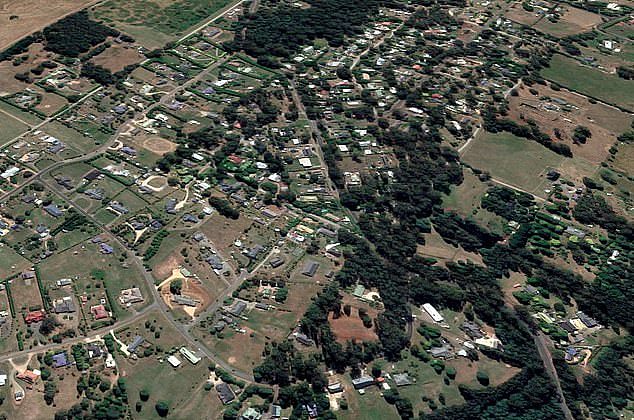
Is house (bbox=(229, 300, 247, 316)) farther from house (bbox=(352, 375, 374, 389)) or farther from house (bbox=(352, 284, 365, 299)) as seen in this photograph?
house (bbox=(352, 375, 374, 389))

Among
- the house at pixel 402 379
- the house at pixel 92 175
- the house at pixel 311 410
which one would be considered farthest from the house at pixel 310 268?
the house at pixel 92 175

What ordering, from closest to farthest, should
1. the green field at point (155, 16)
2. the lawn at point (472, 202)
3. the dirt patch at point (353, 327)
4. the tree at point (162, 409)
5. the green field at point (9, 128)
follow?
the tree at point (162, 409) → the dirt patch at point (353, 327) → the lawn at point (472, 202) → the green field at point (9, 128) → the green field at point (155, 16)

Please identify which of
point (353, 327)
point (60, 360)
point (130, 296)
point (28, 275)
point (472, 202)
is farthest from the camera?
point (472, 202)

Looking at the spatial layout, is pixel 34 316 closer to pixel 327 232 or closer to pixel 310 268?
pixel 310 268

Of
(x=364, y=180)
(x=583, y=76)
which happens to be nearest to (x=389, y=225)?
(x=364, y=180)

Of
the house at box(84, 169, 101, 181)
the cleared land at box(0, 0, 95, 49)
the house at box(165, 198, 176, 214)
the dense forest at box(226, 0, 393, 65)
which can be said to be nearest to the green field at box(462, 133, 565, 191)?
the dense forest at box(226, 0, 393, 65)

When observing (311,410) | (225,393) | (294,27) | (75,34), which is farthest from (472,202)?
(75,34)

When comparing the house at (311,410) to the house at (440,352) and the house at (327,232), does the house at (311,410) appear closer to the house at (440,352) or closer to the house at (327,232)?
the house at (440,352)
